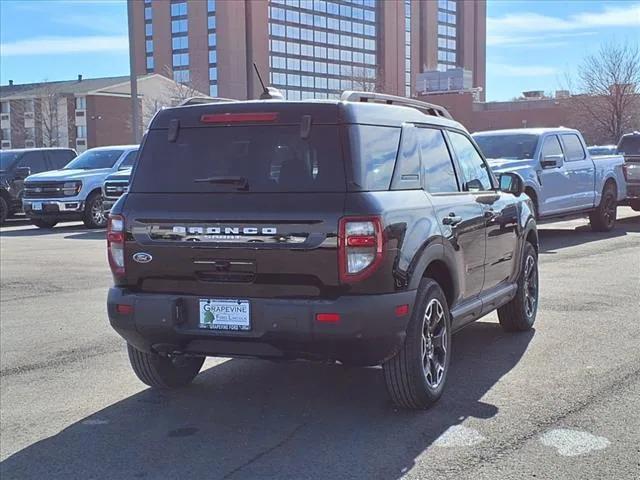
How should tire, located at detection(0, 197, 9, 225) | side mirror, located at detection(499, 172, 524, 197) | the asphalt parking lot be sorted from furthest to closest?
tire, located at detection(0, 197, 9, 225) < side mirror, located at detection(499, 172, 524, 197) < the asphalt parking lot

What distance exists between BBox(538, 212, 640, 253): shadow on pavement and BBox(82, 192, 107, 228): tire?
10.2 metres

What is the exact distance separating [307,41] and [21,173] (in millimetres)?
112841

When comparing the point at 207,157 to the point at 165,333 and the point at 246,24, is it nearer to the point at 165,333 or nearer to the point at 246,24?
the point at 165,333

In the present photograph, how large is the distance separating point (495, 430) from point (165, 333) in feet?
6.65

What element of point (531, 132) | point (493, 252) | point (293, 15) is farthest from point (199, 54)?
point (493, 252)

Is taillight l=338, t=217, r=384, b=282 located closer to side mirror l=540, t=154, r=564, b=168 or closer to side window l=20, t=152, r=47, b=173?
side mirror l=540, t=154, r=564, b=168

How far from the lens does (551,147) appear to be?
46.3ft

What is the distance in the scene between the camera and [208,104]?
205 inches

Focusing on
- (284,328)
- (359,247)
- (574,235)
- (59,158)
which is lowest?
(574,235)

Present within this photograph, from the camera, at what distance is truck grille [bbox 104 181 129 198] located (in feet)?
57.1

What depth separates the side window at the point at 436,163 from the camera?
17.7 feet

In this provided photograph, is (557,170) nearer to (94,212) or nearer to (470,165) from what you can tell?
(470,165)

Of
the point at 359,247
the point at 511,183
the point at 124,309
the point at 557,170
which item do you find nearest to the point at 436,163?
the point at 359,247

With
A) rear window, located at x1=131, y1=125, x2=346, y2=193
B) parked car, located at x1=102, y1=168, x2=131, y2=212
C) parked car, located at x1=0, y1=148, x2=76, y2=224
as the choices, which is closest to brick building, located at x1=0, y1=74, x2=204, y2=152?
parked car, located at x1=0, y1=148, x2=76, y2=224
